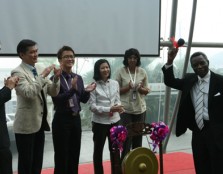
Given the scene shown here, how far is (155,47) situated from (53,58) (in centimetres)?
128

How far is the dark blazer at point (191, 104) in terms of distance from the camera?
2398mm

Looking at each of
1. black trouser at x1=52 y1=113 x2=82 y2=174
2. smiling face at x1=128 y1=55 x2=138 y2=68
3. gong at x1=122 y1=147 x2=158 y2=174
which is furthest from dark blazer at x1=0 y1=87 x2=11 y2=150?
smiling face at x1=128 y1=55 x2=138 y2=68

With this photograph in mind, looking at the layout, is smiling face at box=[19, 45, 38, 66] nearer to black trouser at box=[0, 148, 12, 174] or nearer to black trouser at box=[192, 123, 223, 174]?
black trouser at box=[0, 148, 12, 174]

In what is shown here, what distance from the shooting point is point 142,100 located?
3.28m

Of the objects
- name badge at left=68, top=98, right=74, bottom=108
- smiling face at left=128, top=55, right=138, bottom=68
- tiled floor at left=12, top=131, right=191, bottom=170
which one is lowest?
tiled floor at left=12, top=131, right=191, bottom=170

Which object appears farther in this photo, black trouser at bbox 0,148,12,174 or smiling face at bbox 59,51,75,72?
smiling face at bbox 59,51,75,72

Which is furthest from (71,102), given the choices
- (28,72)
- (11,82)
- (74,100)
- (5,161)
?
(5,161)

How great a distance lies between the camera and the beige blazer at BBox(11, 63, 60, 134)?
2.35 metres

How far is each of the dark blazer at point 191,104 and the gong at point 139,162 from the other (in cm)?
62

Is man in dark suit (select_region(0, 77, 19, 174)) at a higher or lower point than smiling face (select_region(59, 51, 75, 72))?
lower

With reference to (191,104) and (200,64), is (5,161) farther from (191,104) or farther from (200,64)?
(200,64)

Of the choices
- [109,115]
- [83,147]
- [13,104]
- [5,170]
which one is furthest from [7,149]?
[83,147]

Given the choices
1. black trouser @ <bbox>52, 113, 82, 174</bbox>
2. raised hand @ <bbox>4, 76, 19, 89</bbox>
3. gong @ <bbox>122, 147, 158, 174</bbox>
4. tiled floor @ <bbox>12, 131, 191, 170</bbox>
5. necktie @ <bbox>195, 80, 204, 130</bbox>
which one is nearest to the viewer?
gong @ <bbox>122, 147, 158, 174</bbox>

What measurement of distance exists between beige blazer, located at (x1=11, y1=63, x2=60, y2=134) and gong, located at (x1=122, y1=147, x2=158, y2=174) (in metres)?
0.85
